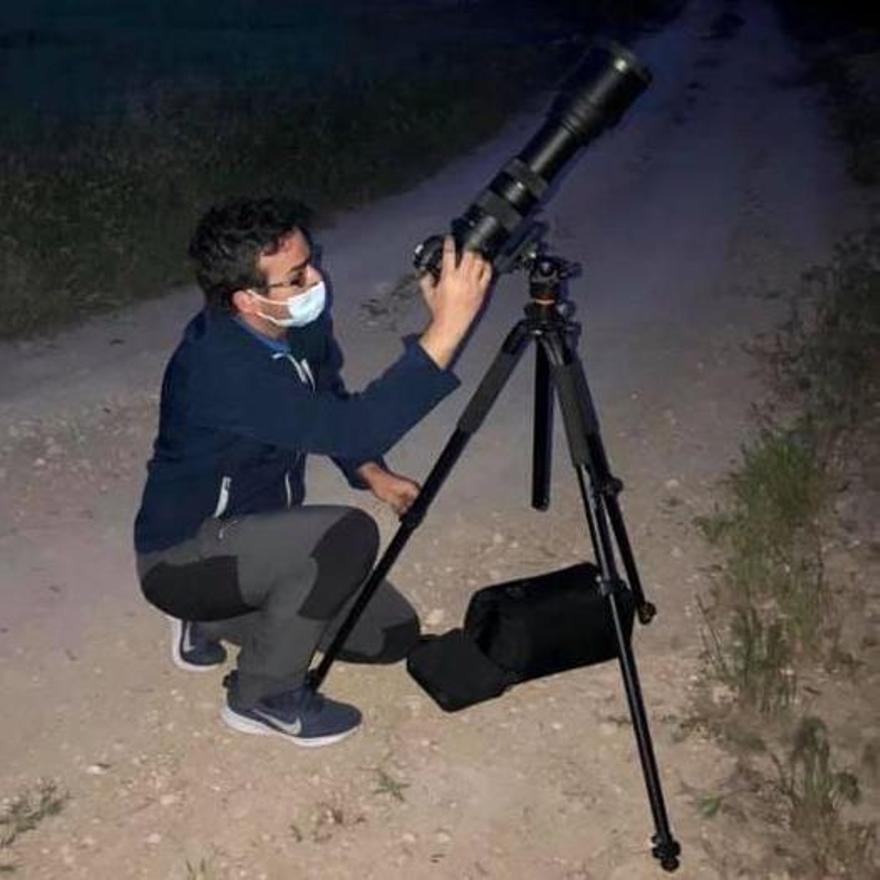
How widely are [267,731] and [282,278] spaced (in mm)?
1568

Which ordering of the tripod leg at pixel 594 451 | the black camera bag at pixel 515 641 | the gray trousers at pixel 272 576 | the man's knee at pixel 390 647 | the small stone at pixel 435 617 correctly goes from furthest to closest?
the small stone at pixel 435 617 < the man's knee at pixel 390 647 < the black camera bag at pixel 515 641 < the gray trousers at pixel 272 576 < the tripod leg at pixel 594 451

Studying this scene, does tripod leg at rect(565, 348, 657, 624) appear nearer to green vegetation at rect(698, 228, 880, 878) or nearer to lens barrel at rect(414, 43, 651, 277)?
lens barrel at rect(414, 43, 651, 277)

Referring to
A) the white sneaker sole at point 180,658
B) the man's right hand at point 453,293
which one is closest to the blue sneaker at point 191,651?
the white sneaker sole at point 180,658

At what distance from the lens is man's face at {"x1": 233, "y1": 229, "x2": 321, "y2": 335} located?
3.36 metres

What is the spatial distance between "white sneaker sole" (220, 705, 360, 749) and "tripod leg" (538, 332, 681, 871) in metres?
1.08

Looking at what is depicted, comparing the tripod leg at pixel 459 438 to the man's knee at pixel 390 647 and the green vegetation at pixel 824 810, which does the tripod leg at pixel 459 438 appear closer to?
the man's knee at pixel 390 647

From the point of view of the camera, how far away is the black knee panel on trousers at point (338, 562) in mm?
3633

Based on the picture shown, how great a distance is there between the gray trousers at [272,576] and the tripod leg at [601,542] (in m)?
0.77

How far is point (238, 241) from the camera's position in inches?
131

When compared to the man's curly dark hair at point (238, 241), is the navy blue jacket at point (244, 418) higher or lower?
lower

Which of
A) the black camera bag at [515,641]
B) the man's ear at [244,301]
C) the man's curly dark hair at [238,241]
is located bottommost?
the black camera bag at [515,641]

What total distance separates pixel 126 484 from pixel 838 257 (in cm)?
619

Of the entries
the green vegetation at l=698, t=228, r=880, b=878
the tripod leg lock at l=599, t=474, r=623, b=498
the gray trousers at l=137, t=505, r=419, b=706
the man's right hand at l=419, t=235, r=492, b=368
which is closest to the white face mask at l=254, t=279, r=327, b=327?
the man's right hand at l=419, t=235, r=492, b=368

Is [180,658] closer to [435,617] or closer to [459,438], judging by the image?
[435,617]
